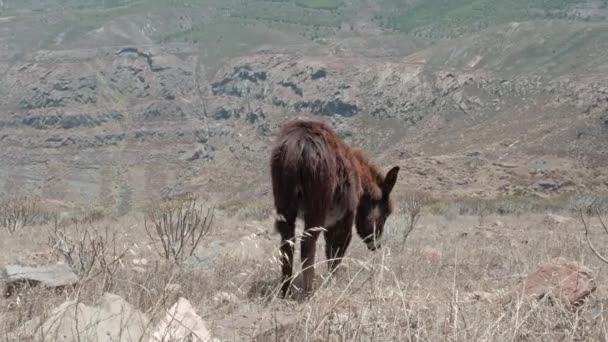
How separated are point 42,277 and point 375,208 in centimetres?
326

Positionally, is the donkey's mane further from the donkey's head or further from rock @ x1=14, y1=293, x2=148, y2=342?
rock @ x1=14, y1=293, x2=148, y2=342

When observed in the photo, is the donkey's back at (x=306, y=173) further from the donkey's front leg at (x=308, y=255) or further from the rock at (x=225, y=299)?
the rock at (x=225, y=299)

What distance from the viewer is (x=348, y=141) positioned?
11069cm

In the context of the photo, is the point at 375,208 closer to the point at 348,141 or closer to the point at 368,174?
the point at 368,174

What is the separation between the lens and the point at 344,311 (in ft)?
13.1

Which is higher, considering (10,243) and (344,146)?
(344,146)

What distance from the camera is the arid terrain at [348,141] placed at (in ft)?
11.5

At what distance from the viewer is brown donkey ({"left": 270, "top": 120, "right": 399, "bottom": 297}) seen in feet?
16.9

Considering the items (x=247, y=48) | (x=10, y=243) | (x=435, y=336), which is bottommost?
(x=247, y=48)

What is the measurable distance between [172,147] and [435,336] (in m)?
137

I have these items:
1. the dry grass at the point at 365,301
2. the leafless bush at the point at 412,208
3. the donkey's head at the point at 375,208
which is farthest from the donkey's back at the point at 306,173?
the leafless bush at the point at 412,208

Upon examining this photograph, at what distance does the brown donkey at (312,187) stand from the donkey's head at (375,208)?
61 centimetres

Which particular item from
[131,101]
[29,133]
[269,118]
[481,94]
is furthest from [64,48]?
[481,94]

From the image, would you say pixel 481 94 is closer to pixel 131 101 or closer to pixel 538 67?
pixel 538 67
